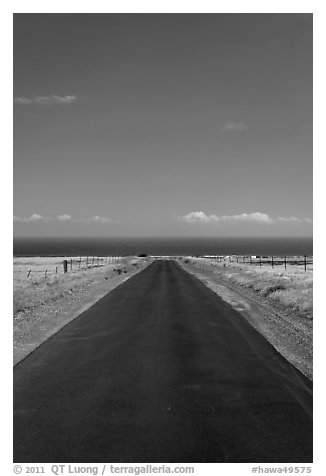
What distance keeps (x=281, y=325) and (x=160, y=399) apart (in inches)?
352

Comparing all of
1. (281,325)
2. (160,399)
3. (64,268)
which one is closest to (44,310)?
(281,325)

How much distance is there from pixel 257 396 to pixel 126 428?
2.88 m

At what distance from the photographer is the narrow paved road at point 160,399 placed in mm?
6262

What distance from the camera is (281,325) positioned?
16.0 m

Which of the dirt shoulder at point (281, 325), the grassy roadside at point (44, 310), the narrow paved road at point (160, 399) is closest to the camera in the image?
the narrow paved road at point (160, 399)

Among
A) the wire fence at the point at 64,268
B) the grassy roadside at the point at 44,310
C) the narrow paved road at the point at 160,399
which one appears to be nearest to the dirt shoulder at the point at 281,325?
the narrow paved road at the point at 160,399

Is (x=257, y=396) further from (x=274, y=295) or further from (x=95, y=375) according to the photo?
(x=274, y=295)

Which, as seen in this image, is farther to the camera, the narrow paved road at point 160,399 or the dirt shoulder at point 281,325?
the dirt shoulder at point 281,325

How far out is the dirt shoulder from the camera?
1162 centimetres

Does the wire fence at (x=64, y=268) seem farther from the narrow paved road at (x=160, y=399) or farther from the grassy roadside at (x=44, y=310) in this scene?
the narrow paved road at (x=160, y=399)

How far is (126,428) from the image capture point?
694cm

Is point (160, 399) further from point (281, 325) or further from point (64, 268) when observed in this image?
point (64, 268)

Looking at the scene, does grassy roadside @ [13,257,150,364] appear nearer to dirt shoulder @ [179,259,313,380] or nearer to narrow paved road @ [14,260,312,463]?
narrow paved road @ [14,260,312,463]

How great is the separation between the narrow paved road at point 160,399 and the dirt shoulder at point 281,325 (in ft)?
1.61
